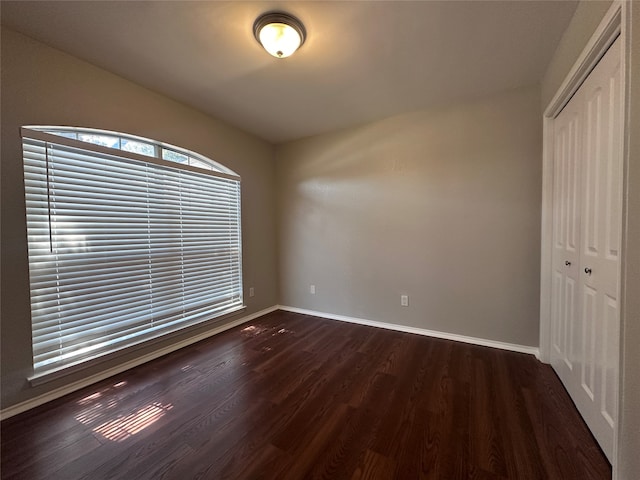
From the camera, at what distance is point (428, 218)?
2.73 m

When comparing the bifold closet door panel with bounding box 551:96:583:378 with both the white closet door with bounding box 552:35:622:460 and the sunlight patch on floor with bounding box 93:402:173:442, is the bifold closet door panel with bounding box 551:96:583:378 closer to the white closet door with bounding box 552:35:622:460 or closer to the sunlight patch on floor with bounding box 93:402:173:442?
the white closet door with bounding box 552:35:622:460

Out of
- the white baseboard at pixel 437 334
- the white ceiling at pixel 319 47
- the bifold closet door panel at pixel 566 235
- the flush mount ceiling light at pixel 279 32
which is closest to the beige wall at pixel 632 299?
the bifold closet door panel at pixel 566 235

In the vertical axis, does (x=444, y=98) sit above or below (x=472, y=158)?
above

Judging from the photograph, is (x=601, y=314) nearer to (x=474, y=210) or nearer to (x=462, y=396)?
(x=462, y=396)

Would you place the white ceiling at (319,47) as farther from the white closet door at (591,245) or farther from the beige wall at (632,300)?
the beige wall at (632,300)

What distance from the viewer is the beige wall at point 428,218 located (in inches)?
91.9

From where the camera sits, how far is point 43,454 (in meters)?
1.32

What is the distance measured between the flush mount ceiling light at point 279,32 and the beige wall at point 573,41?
1573 mm

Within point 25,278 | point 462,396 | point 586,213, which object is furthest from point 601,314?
point 25,278

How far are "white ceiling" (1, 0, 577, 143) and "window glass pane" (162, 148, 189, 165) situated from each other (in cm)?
53

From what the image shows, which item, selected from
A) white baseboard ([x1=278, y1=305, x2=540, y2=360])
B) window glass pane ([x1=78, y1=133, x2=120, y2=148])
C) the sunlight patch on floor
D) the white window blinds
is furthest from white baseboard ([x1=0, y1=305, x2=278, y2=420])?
window glass pane ([x1=78, y1=133, x2=120, y2=148])

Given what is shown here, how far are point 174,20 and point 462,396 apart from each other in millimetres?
3140

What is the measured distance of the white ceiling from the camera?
147 centimetres

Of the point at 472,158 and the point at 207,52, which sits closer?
the point at 207,52
